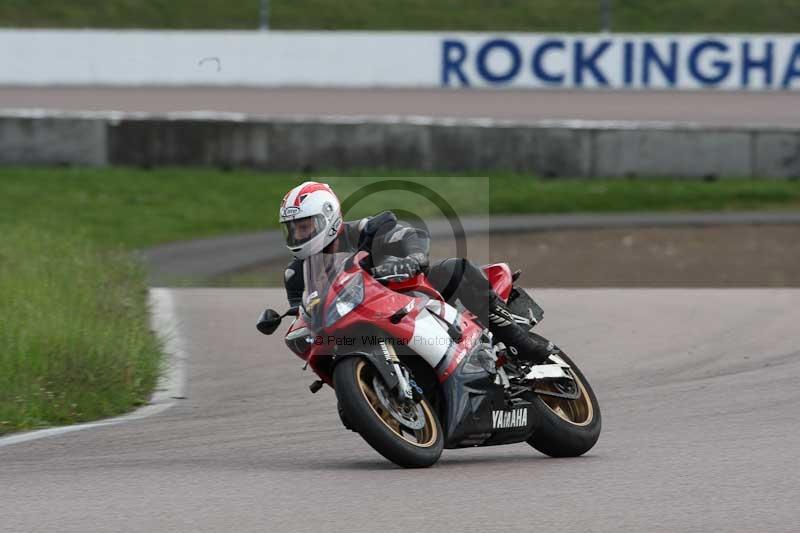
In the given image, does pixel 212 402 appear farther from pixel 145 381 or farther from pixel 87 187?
pixel 87 187

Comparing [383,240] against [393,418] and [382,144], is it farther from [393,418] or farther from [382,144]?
[382,144]

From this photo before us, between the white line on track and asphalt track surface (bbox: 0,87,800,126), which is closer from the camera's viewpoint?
the white line on track

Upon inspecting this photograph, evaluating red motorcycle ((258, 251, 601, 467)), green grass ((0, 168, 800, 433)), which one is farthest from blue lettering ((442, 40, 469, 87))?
red motorcycle ((258, 251, 601, 467))

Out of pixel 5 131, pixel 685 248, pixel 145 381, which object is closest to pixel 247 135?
pixel 5 131

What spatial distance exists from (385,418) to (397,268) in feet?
2.16

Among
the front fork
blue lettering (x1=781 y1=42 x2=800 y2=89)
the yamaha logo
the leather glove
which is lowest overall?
the yamaha logo

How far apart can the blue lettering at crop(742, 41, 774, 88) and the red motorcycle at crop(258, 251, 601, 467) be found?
762 inches

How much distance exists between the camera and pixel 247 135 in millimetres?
21312

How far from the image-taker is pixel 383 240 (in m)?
6.59

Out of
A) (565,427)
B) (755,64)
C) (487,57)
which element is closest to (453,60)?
(487,57)

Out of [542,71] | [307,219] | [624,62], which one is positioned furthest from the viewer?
[542,71]

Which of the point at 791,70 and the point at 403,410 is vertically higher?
the point at 791,70

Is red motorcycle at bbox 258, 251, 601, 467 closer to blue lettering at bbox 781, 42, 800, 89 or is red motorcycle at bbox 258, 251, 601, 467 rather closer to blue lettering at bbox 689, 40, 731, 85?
blue lettering at bbox 689, 40, 731, 85

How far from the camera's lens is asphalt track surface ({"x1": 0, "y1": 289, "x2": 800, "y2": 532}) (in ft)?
17.6
